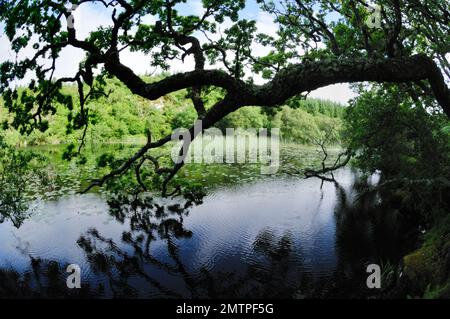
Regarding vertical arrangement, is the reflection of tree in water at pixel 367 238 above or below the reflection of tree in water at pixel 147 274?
above

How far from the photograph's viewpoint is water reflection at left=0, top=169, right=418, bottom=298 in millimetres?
11680

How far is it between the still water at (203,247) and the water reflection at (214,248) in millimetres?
36

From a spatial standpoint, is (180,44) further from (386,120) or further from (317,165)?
(317,165)

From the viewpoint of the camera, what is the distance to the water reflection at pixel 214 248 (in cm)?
1168

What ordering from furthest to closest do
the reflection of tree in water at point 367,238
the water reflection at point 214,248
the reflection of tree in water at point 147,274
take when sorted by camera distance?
the water reflection at point 214,248, the reflection of tree in water at point 367,238, the reflection of tree in water at point 147,274

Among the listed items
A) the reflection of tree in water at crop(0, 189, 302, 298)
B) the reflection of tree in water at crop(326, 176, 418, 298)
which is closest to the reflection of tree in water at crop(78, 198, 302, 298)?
the reflection of tree in water at crop(0, 189, 302, 298)

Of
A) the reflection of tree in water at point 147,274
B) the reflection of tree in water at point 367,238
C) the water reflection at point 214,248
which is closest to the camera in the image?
the reflection of tree in water at point 147,274

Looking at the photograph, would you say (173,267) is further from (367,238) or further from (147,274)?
(367,238)

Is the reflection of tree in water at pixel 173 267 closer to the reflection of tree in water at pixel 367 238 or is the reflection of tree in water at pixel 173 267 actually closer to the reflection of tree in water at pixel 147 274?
the reflection of tree in water at pixel 147 274

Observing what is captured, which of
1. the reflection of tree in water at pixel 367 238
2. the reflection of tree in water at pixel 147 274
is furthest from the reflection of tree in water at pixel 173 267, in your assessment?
the reflection of tree in water at pixel 367 238

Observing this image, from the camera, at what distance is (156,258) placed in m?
Answer: 14.1

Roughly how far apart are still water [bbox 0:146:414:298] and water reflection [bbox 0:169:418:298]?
36 millimetres

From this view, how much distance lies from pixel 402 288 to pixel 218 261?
6.41 m
